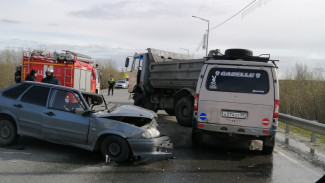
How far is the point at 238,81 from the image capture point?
7234 mm

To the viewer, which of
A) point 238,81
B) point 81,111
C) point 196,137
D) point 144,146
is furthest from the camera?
point 196,137

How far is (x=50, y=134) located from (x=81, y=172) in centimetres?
143

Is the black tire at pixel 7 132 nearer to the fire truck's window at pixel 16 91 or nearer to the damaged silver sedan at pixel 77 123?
the damaged silver sedan at pixel 77 123

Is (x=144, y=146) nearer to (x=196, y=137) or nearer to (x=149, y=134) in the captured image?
(x=149, y=134)

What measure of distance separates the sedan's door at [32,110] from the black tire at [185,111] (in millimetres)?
4986

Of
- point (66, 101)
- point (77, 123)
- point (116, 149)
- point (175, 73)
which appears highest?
point (175, 73)

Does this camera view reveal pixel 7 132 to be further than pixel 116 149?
Yes

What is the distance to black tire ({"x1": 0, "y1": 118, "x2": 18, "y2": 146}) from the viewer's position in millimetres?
6848

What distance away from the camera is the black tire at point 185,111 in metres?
10.6

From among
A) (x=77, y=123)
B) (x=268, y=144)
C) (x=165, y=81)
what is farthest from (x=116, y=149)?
(x=165, y=81)

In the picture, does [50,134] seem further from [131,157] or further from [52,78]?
[52,78]

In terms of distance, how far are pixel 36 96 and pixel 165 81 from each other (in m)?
6.48

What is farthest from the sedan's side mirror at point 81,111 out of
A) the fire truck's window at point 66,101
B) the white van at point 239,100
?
the white van at point 239,100

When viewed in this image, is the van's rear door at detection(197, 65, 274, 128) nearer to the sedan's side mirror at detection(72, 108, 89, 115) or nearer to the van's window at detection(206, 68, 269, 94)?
the van's window at detection(206, 68, 269, 94)
